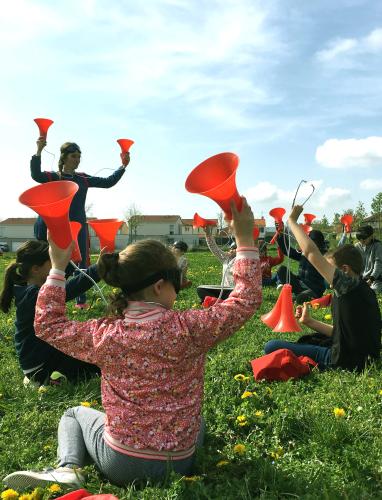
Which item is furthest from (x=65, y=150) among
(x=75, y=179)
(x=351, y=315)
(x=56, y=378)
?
(x=351, y=315)

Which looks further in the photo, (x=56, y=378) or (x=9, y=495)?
(x=56, y=378)

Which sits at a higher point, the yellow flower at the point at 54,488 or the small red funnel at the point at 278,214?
the small red funnel at the point at 278,214

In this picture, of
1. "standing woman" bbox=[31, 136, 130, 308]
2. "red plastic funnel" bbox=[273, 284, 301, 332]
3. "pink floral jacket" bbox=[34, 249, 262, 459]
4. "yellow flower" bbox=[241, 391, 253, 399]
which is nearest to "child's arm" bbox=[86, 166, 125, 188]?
"standing woman" bbox=[31, 136, 130, 308]

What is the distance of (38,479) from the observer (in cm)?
226

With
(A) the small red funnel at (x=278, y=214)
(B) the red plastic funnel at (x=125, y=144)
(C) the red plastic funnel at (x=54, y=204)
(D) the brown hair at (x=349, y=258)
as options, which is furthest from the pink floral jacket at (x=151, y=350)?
(B) the red plastic funnel at (x=125, y=144)

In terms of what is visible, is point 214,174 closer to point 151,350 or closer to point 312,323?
point 151,350

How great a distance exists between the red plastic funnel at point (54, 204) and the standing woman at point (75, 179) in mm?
3442

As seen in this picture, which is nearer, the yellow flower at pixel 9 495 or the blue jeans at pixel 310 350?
the yellow flower at pixel 9 495

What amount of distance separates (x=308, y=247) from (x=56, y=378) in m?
2.07

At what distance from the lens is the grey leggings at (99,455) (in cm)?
222

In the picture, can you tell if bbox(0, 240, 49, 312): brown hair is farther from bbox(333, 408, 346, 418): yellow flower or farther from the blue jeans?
bbox(333, 408, 346, 418): yellow flower

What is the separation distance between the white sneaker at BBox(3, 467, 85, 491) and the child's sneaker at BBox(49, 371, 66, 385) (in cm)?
142

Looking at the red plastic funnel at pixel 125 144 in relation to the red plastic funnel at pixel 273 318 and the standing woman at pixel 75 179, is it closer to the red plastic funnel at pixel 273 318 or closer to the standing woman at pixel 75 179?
the standing woman at pixel 75 179

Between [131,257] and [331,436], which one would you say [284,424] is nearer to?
[331,436]
